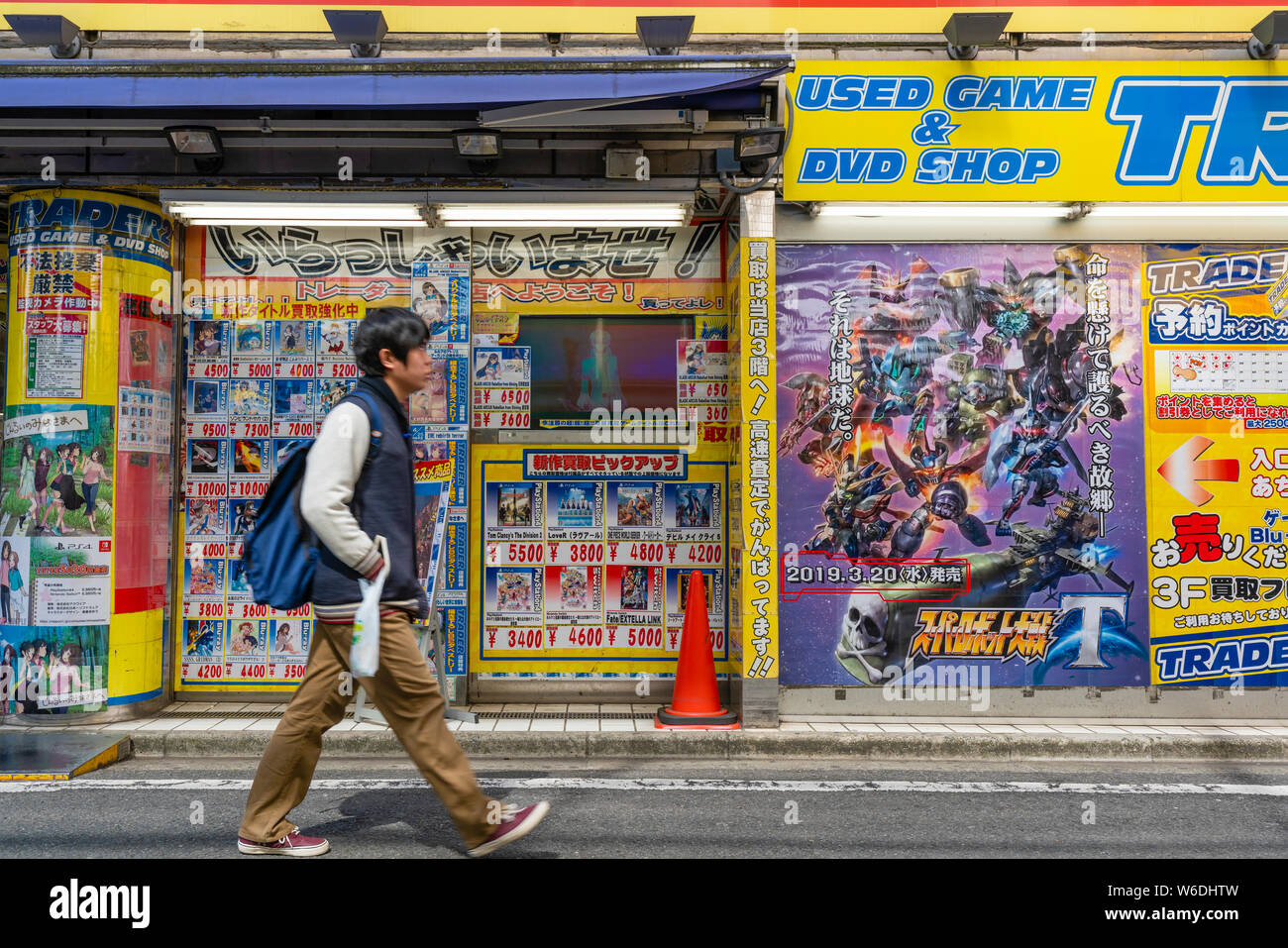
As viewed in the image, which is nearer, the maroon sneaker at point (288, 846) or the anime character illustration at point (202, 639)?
the maroon sneaker at point (288, 846)

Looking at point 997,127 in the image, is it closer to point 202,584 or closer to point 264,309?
point 264,309

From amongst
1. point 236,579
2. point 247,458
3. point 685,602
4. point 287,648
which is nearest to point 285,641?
point 287,648

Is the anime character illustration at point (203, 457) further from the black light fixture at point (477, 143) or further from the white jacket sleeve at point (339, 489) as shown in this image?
the white jacket sleeve at point (339, 489)

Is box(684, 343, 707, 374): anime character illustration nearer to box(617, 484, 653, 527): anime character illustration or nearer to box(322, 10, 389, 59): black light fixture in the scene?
box(617, 484, 653, 527): anime character illustration

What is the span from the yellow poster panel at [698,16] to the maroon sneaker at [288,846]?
6059 millimetres

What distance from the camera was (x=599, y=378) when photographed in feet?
25.3

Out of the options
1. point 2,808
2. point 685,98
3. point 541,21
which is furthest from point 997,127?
point 2,808

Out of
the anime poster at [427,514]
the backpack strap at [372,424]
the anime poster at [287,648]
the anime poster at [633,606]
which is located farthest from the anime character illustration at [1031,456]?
the anime poster at [287,648]

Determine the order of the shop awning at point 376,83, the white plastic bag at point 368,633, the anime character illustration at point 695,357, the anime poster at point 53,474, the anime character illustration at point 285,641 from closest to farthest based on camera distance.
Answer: the white plastic bag at point 368,633
the shop awning at point 376,83
the anime poster at point 53,474
the anime character illustration at point 285,641
the anime character illustration at point 695,357

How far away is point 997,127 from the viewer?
23.6 feet

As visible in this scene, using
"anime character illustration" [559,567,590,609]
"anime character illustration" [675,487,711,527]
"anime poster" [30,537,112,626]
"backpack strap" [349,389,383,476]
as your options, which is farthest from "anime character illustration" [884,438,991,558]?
"anime poster" [30,537,112,626]

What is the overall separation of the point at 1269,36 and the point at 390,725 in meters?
7.84

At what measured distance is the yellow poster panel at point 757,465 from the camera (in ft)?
22.4

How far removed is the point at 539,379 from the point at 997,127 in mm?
4029
